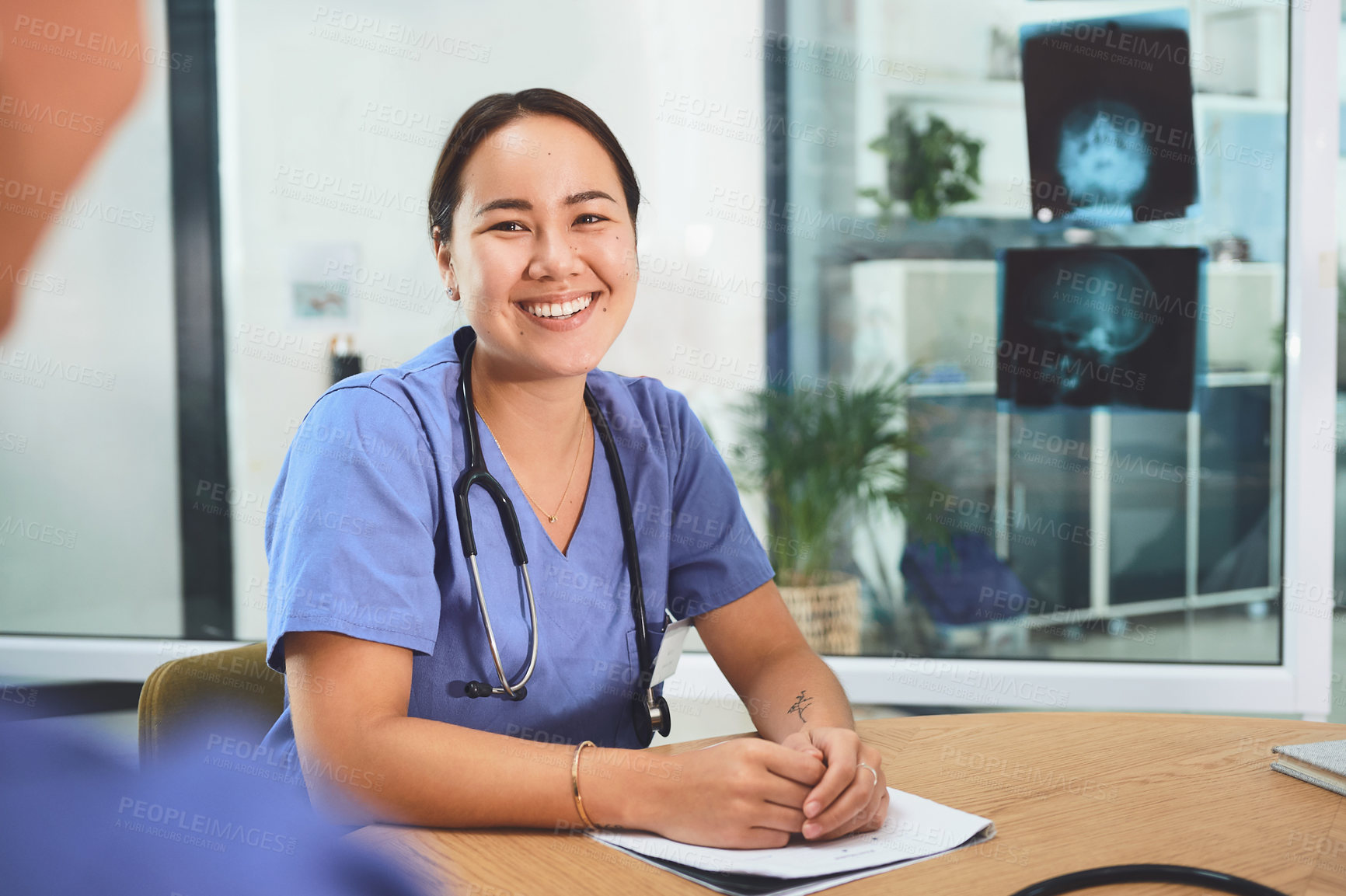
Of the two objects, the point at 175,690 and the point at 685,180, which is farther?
the point at 685,180

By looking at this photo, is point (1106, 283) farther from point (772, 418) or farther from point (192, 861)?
point (192, 861)

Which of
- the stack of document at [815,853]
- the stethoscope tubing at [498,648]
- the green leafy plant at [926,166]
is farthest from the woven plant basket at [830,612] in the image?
the stack of document at [815,853]

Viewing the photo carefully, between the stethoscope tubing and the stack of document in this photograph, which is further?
the stethoscope tubing

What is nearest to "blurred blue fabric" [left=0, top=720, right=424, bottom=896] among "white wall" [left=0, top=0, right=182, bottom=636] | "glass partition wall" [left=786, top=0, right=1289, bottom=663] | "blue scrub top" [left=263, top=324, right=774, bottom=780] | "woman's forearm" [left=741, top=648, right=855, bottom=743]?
"blue scrub top" [left=263, top=324, right=774, bottom=780]

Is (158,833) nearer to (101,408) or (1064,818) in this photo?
(1064,818)

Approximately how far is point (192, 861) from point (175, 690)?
94cm

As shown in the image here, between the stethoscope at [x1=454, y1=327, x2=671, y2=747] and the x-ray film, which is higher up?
the x-ray film

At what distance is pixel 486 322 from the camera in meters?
1.20

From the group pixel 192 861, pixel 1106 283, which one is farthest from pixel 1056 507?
pixel 192 861

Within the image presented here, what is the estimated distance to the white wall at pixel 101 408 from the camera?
2.82m

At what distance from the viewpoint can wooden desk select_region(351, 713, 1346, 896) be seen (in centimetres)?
73

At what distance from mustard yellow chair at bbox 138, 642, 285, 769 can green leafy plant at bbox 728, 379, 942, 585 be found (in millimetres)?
1598

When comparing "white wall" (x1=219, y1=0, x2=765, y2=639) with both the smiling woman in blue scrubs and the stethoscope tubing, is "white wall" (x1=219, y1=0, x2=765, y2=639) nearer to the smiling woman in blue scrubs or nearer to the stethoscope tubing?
the smiling woman in blue scrubs

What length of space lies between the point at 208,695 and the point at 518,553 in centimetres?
35
